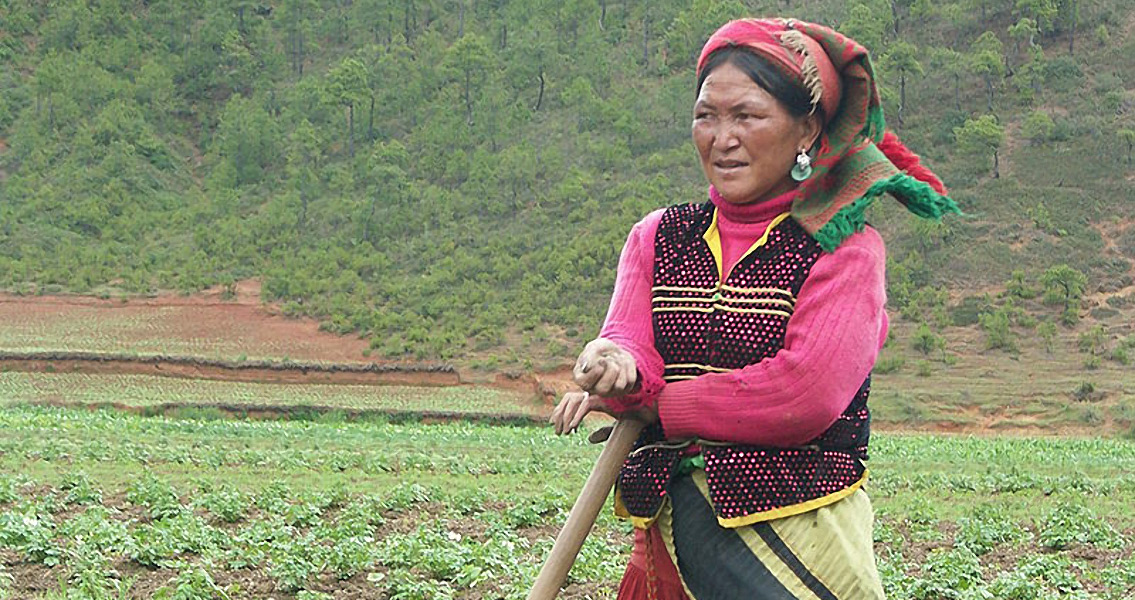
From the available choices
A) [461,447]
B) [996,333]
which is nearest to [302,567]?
[461,447]

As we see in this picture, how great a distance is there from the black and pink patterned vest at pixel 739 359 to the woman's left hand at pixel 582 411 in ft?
0.32

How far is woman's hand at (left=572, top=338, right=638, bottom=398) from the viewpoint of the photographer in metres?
2.87

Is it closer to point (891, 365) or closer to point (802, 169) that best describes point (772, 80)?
point (802, 169)

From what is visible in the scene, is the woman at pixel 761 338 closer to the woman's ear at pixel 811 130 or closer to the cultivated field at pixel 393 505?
the woman's ear at pixel 811 130

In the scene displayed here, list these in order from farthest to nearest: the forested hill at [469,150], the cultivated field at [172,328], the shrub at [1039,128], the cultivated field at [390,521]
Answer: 1. the shrub at [1039,128]
2. the forested hill at [469,150]
3. the cultivated field at [172,328]
4. the cultivated field at [390,521]

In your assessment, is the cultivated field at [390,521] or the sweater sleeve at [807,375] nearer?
the sweater sleeve at [807,375]

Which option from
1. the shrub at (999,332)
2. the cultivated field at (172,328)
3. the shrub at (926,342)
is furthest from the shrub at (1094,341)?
the cultivated field at (172,328)

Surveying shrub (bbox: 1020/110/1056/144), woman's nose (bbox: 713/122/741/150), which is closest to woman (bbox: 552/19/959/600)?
woman's nose (bbox: 713/122/741/150)

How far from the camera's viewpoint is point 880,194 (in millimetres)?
3039

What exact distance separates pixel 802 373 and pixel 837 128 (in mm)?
644

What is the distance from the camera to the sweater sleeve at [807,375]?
2.86 metres

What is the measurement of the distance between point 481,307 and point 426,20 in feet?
62.6

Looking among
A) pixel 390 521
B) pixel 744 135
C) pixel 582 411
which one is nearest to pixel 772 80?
pixel 744 135

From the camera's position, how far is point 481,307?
3525 cm
